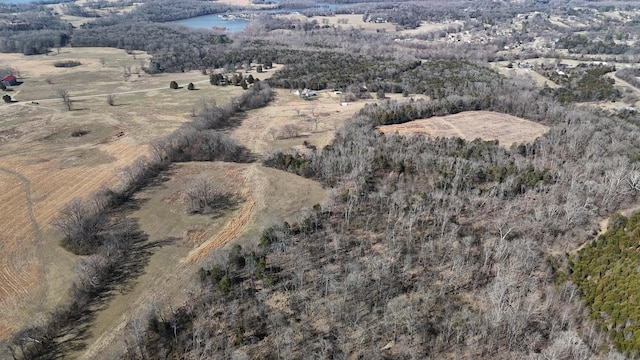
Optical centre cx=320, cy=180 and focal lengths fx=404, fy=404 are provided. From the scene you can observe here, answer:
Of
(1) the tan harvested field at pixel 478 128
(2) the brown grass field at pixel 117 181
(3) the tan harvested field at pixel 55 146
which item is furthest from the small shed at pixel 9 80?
(1) the tan harvested field at pixel 478 128

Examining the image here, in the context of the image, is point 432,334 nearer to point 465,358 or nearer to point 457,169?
point 465,358

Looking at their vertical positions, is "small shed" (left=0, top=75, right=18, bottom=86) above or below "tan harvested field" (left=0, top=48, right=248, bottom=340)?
above

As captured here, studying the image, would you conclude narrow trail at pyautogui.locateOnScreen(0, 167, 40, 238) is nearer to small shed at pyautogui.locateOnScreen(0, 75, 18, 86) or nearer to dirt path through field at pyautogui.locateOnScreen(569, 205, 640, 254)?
small shed at pyautogui.locateOnScreen(0, 75, 18, 86)

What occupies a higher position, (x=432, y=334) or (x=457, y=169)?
(x=457, y=169)

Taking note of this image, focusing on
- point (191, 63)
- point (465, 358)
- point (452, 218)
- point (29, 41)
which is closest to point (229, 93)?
point (191, 63)

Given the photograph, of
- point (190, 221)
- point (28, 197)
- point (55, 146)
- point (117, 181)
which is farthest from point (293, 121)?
point (28, 197)

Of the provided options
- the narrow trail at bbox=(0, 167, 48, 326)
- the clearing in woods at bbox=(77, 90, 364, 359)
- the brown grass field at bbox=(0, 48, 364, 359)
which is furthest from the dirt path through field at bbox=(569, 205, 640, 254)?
the narrow trail at bbox=(0, 167, 48, 326)

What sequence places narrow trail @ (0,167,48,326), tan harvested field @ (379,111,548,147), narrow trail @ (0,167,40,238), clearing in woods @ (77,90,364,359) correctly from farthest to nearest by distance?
tan harvested field @ (379,111,548,147) < narrow trail @ (0,167,40,238) < narrow trail @ (0,167,48,326) < clearing in woods @ (77,90,364,359)
